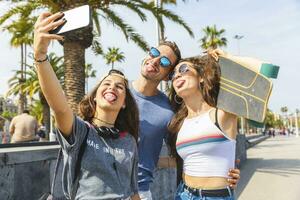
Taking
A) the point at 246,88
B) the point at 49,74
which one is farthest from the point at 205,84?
the point at 49,74

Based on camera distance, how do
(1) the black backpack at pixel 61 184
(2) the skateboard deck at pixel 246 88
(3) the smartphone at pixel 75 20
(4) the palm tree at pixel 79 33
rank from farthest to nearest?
(4) the palm tree at pixel 79 33
(2) the skateboard deck at pixel 246 88
(1) the black backpack at pixel 61 184
(3) the smartphone at pixel 75 20

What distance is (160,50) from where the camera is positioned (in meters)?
3.18

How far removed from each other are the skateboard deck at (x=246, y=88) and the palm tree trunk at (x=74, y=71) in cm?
1032

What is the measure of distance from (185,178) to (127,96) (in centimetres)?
69

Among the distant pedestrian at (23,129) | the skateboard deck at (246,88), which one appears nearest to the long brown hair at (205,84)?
the skateboard deck at (246,88)

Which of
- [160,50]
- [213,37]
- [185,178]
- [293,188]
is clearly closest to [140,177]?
[185,178]

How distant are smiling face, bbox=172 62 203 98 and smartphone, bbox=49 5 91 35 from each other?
1198 millimetres

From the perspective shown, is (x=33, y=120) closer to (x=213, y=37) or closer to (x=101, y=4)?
(x=101, y=4)

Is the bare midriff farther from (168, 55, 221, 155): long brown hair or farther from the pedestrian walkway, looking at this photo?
the pedestrian walkway

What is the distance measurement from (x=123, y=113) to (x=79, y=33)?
30.6 ft

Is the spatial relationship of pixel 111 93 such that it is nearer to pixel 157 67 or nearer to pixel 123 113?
pixel 123 113

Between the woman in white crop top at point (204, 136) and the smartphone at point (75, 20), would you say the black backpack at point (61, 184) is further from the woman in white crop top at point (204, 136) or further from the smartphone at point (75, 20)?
Result: the woman in white crop top at point (204, 136)

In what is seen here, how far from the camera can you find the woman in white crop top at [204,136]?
8.06 feet

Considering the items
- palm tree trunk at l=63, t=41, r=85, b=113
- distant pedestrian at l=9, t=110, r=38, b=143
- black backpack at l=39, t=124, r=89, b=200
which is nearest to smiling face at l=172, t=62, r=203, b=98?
black backpack at l=39, t=124, r=89, b=200
